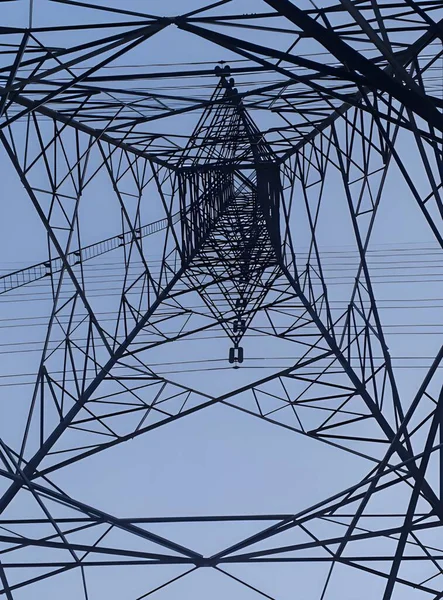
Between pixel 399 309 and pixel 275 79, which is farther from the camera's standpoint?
pixel 399 309

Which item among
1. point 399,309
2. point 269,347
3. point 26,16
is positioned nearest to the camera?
point 26,16

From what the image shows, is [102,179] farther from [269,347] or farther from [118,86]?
[118,86]

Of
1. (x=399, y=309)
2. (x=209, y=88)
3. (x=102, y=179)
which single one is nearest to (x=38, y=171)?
(x=102, y=179)

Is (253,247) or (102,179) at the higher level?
(102,179)

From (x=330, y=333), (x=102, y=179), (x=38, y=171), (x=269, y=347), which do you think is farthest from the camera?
(x=102, y=179)

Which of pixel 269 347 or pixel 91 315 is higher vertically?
pixel 269 347

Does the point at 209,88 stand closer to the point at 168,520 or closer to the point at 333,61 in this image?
the point at 333,61

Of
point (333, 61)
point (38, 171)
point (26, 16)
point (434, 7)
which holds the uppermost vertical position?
point (38, 171)

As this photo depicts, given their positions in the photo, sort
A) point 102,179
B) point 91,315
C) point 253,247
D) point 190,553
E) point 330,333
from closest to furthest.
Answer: point 190,553, point 91,315, point 330,333, point 253,247, point 102,179

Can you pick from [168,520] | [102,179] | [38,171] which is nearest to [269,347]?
[168,520]
